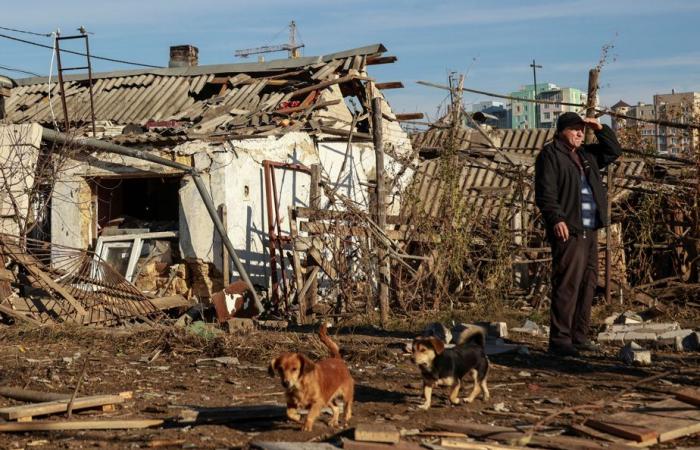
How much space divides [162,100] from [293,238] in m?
5.03

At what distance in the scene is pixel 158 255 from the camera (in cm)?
1554

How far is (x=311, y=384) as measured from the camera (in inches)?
207

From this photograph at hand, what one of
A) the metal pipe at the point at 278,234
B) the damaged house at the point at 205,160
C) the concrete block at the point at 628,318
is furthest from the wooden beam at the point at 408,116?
the concrete block at the point at 628,318

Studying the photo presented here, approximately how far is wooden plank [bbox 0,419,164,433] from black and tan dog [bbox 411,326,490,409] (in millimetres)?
1648

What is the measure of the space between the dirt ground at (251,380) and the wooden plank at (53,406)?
6 centimetres

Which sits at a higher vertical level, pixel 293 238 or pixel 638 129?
pixel 638 129

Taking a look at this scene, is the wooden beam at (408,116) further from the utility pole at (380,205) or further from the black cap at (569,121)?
the black cap at (569,121)

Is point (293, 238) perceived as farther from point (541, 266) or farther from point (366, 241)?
point (541, 266)

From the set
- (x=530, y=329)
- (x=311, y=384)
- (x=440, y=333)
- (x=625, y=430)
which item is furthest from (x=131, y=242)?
(x=625, y=430)

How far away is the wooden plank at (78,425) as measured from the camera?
5637 millimetres

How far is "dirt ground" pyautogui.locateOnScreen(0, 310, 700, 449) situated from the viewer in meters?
5.56

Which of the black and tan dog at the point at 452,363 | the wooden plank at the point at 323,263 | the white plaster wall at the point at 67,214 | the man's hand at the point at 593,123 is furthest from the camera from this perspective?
the white plaster wall at the point at 67,214

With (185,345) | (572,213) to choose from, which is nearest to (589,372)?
(572,213)

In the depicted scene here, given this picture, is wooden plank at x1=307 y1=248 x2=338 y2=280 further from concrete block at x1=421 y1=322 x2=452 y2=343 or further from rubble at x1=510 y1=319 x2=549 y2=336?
concrete block at x1=421 y1=322 x2=452 y2=343
